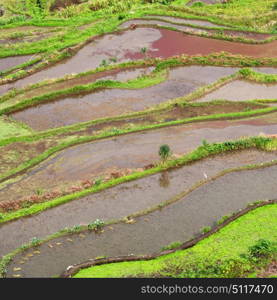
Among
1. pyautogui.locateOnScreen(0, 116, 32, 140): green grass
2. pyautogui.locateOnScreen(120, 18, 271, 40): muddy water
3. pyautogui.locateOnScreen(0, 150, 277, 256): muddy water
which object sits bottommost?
pyautogui.locateOnScreen(0, 150, 277, 256): muddy water

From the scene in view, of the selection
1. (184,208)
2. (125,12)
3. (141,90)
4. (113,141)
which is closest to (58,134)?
(113,141)

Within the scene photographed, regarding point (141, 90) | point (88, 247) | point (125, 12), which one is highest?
point (125, 12)

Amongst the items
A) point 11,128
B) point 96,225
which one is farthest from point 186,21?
point 96,225

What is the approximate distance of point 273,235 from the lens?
13.7 metres

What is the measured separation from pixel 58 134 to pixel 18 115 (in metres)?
3.21

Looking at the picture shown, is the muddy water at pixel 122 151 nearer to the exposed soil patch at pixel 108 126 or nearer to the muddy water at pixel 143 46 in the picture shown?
the exposed soil patch at pixel 108 126

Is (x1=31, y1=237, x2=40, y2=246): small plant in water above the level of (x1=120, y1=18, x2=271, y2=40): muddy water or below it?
below

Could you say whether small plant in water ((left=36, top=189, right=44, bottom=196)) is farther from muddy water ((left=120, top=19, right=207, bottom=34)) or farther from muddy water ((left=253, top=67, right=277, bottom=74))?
muddy water ((left=120, top=19, right=207, bottom=34))

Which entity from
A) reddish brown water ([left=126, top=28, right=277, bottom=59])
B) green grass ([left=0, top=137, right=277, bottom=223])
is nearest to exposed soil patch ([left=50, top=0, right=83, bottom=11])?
reddish brown water ([left=126, top=28, right=277, bottom=59])

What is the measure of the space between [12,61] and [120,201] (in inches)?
641

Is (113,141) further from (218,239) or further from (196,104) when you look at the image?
(218,239)

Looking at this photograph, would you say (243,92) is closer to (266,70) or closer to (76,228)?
(266,70)

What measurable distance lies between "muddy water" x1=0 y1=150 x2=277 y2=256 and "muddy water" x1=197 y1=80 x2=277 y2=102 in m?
5.89

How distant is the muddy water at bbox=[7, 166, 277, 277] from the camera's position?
1343 centimetres
